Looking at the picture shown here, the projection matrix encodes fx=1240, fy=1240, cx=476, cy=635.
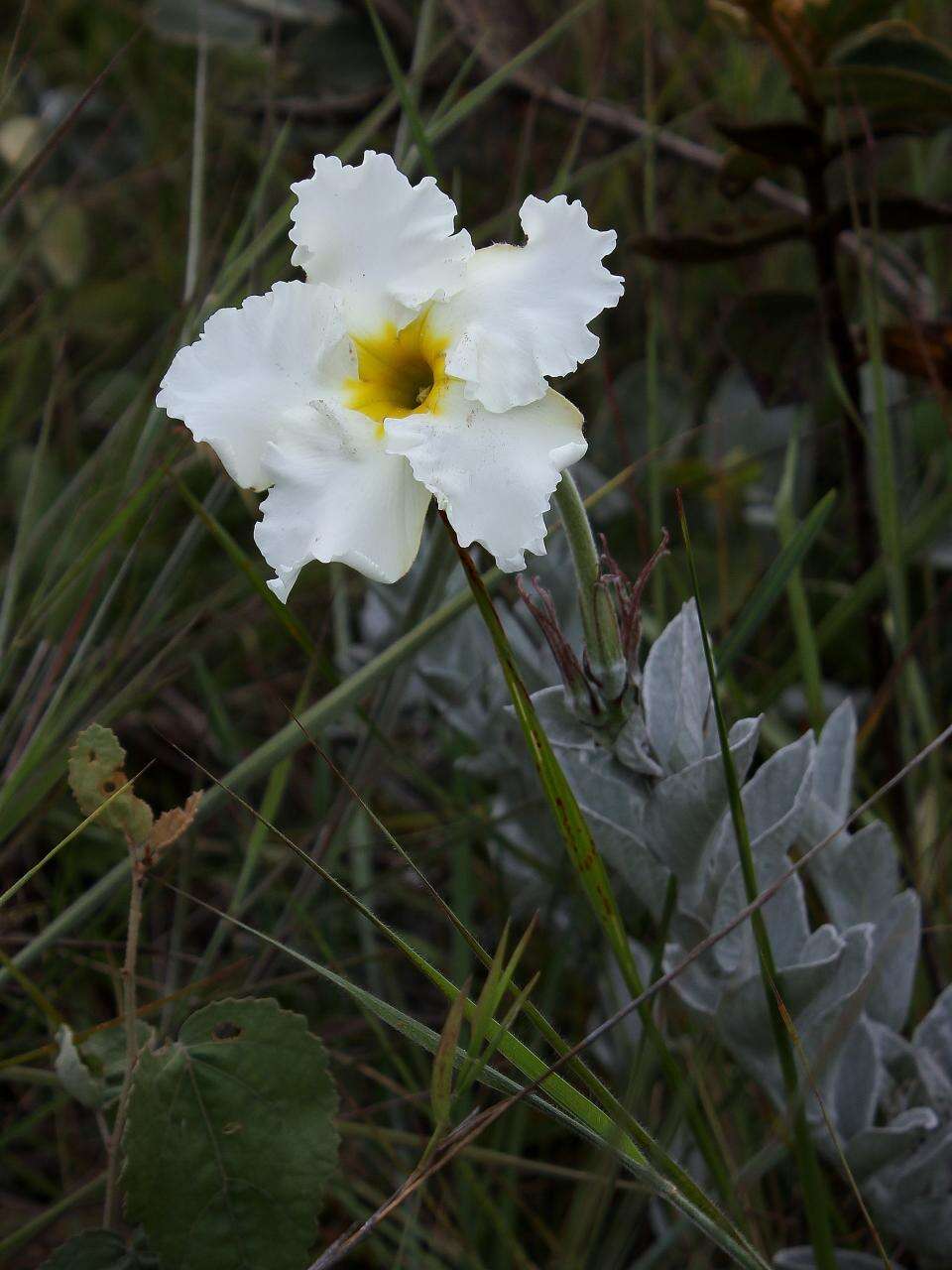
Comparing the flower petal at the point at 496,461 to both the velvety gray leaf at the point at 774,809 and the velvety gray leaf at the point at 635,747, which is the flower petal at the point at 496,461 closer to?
the velvety gray leaf at the point at 635,747

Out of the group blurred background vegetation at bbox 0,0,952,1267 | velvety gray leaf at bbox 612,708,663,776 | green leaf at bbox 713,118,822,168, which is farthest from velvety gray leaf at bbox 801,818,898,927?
green leaf at bbox 713,118,822,168

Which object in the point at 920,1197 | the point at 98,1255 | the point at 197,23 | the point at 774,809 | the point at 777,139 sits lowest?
the point at 920,1197

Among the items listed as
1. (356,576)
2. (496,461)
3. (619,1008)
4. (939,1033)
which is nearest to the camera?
(496,461)

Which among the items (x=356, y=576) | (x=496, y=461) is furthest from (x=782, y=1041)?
(x=356, y=576)

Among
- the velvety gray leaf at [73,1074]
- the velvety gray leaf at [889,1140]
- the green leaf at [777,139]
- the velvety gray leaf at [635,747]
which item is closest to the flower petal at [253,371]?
the velvety gray leaf at [635,747]

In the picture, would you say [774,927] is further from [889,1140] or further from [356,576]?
[356,576]

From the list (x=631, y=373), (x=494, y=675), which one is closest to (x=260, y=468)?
(x=494, y=675)

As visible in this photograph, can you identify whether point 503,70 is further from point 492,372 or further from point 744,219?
point 492,372

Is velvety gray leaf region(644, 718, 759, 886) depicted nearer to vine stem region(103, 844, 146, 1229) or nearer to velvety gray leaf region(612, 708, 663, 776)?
velvety gray leaf region(612, 708, 663, 776)
